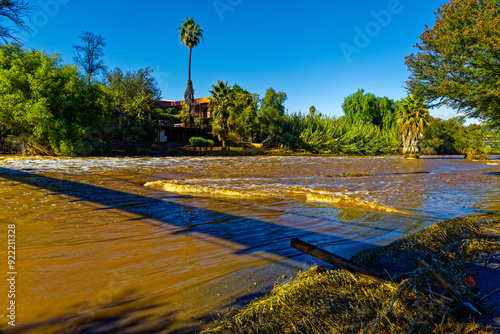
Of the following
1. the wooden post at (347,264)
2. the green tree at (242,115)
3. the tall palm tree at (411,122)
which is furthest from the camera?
the green tree at (242,115)

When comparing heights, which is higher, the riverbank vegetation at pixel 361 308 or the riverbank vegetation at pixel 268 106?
the riverbank vegetation at pixel 268 106

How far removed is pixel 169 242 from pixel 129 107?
3114cm

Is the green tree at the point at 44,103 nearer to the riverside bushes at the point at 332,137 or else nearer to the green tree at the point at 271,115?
the green tree at the point at 271,115

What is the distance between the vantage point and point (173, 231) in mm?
4445

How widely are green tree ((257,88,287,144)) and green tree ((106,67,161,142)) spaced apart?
52.6ft

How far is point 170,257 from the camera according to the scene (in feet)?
11.0

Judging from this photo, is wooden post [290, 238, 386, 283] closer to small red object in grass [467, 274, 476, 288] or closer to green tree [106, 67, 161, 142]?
small red object in grass [467, 274, 476, 288]

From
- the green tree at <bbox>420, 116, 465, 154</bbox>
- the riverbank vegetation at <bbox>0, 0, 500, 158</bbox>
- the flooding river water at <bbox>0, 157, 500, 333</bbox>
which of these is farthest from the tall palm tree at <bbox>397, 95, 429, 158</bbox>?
the flooding river water at <bbox>0, 157, 500, 333</bbox>

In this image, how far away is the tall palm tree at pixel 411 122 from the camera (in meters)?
38.4

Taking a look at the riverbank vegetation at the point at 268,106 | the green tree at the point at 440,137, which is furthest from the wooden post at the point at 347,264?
the green tree at the point at 440,137

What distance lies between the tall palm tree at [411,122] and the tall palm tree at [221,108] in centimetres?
2570

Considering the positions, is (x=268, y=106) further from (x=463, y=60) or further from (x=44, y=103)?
(x=463, y=60)

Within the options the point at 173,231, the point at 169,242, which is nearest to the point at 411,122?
the point at 173,231

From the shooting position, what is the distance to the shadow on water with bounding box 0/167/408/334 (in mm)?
2060
